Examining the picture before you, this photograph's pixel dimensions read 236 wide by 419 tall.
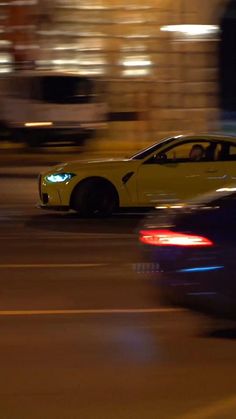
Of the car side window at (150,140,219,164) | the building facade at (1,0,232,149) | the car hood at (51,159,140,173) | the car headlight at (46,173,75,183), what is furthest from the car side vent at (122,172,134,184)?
the building facade at (1,0,232,149)

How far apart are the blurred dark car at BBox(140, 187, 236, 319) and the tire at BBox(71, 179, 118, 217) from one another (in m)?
7.58

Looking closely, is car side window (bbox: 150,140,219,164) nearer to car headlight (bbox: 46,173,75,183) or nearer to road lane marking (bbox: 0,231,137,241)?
car headlight (bbox: 46,173,75,183)

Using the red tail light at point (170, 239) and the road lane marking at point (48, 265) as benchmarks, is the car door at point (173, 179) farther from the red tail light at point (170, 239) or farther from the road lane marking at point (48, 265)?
the red tail light at point (170, 239)

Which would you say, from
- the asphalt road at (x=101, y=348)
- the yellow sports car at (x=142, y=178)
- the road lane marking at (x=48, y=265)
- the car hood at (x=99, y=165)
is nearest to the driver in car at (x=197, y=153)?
the yellow sports car at (x=142, y=178)

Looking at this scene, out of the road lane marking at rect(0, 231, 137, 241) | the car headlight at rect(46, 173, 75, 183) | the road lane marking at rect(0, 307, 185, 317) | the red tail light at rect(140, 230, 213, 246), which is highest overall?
the red tail light at rect(140, 230, 213, 246)

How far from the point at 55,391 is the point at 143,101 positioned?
22896 mm

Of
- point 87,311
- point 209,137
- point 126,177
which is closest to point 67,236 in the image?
point 126,177

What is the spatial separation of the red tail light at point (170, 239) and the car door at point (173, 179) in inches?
294

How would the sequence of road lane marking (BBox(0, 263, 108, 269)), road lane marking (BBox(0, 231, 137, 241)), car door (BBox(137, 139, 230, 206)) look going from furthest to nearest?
car door (BBox(137, 139, 230, 206)), road lane marking (BBox(0, 231, 137, 241)), road lane marking (BBox(0, 263, 108, 269))

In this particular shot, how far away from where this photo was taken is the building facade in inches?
1116

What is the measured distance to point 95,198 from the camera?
1541 cm

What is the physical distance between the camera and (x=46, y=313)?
8555mm

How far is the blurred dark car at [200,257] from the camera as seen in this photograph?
7223 millimetres

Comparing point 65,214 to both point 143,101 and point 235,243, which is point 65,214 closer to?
point 235,243
